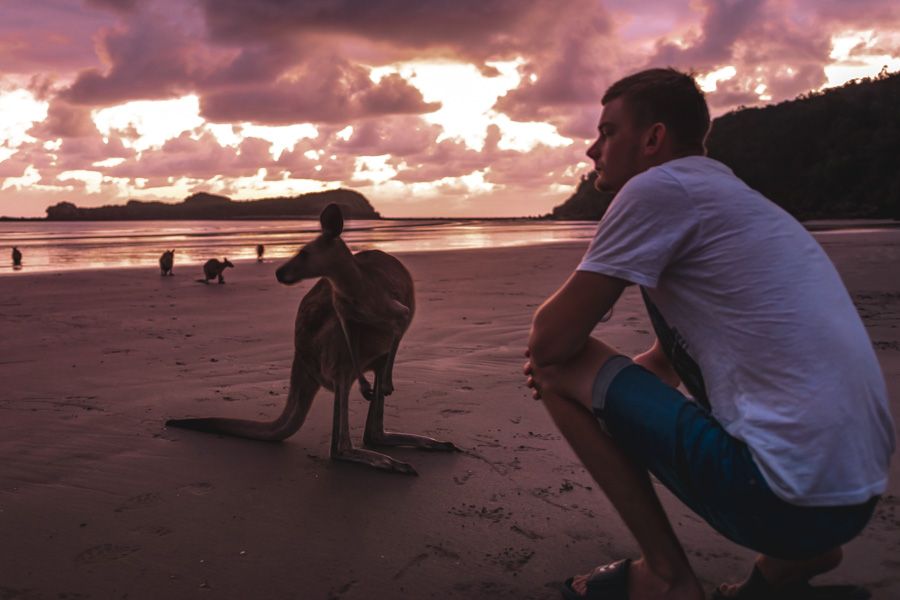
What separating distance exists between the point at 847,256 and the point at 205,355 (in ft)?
40.0

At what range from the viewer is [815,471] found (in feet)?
5.16

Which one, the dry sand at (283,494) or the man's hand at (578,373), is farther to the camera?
the dry sand at (283,494)

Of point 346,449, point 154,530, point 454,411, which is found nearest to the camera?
point 154,530

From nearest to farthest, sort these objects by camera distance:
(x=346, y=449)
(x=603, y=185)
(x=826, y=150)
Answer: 1. (x=603, y=185)
2. (x=346, y=449)
3. (x=826, y=150)

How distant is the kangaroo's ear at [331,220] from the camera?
355cm

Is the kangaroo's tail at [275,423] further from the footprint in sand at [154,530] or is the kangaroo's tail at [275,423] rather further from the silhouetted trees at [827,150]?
the silhouetted trees at [827,150]

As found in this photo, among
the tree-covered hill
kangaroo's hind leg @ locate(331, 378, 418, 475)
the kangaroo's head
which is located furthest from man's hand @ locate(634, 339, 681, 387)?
the tree-covered hill

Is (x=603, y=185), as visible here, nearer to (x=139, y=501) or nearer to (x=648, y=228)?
(x=648, y=228)

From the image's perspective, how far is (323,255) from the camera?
11.4 ft

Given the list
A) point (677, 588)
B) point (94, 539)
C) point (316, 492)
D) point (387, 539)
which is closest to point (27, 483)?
point (94, 539)

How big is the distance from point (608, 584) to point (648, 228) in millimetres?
1027

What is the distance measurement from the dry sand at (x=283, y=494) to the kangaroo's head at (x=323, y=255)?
0.84 meters

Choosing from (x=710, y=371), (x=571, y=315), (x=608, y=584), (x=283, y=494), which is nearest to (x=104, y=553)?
(x=283, y=494)

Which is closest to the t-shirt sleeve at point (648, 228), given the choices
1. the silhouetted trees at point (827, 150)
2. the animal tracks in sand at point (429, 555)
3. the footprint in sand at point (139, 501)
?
the animal tracks in sand at point (429, 555)
